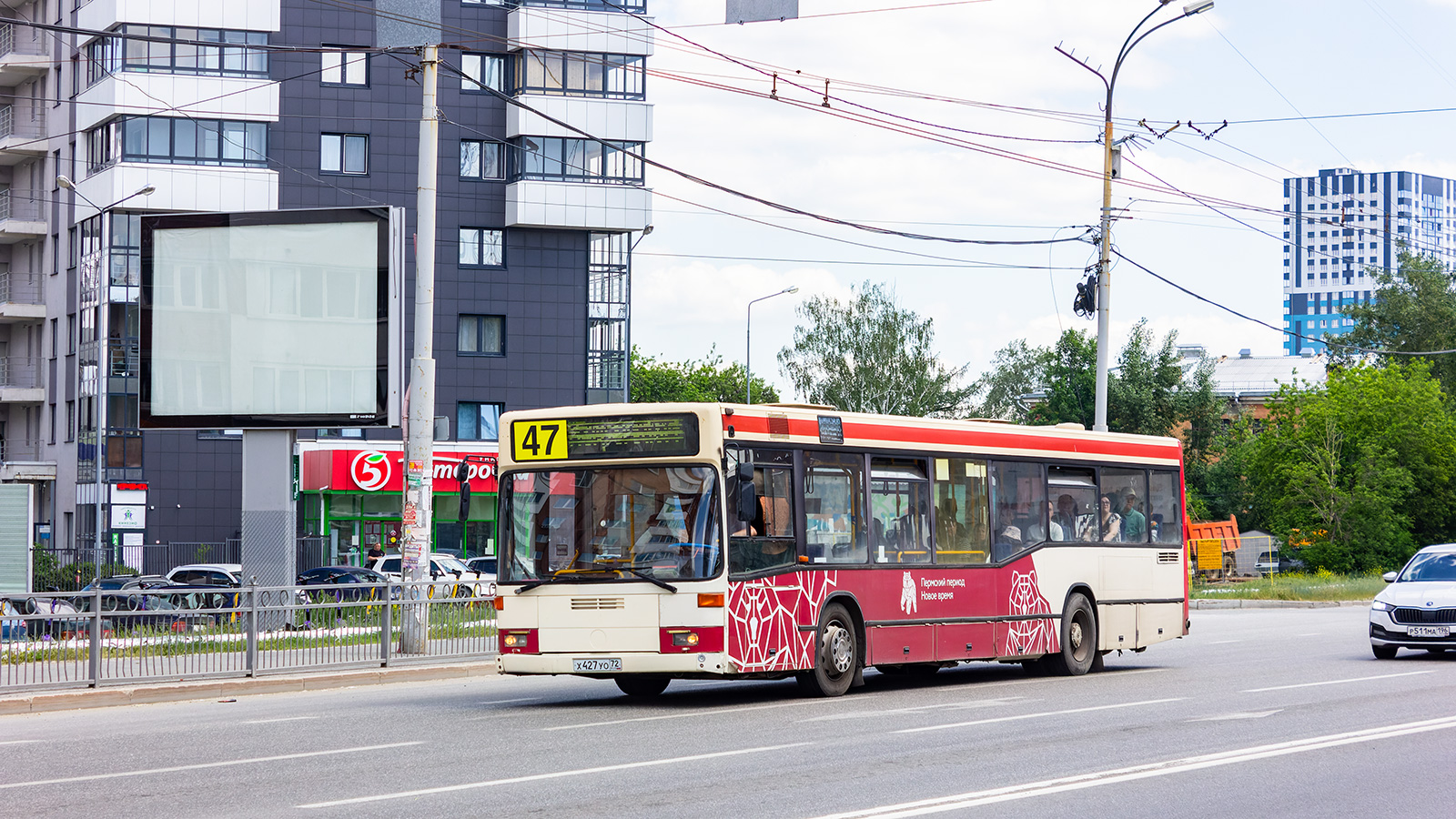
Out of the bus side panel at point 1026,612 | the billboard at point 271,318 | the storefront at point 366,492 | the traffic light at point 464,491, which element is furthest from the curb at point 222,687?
the storefront at point 366,492

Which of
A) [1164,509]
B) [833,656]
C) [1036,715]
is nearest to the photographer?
[1036,715]

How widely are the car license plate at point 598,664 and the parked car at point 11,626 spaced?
20.6 ft

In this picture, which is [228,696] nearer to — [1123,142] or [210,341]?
[210,341]

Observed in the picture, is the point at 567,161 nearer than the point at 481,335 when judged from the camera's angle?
Yes

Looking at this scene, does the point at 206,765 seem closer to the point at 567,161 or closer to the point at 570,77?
the point at 570,77

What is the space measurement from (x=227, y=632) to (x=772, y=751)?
31.5 feet

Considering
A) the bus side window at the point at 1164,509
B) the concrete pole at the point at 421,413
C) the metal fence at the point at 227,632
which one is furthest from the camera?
the concrete pole at the point at 421,413

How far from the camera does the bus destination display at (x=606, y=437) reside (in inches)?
612

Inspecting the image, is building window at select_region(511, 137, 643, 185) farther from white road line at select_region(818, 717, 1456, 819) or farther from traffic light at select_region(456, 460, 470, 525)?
white road line at select_region(818, 717, 1456, 819)

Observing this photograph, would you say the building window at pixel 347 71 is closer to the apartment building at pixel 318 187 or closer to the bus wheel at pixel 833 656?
the apartment building at pixel 318 187

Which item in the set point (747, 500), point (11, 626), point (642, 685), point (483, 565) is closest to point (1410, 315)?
point (483, 565)

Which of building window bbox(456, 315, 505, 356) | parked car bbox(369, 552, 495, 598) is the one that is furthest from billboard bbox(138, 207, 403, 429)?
building window bbox(456, 315, 505, 356)

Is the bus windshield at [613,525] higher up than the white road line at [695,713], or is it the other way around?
the bus windshield at [613,525]

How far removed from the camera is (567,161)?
5662 centimetres
